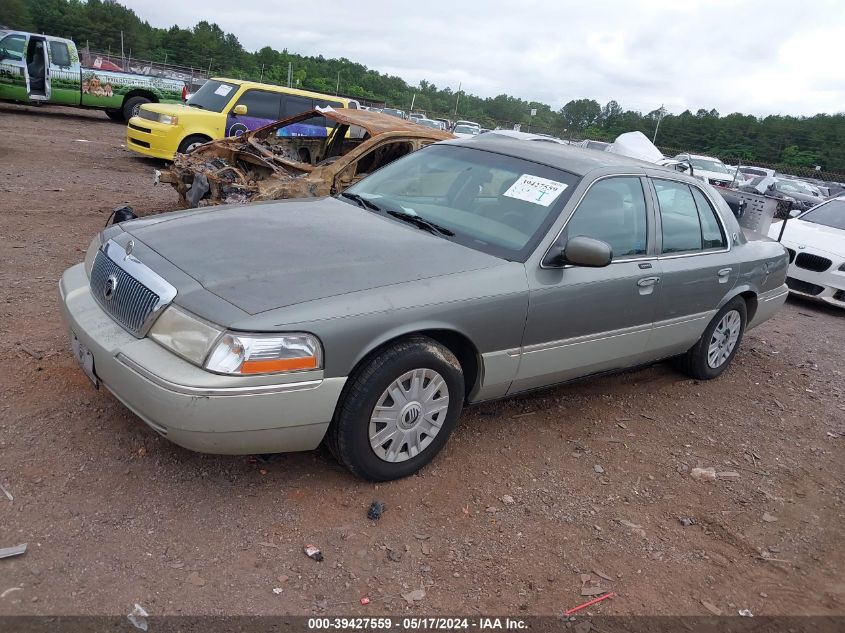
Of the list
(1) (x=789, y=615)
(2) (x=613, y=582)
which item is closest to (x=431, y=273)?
(2) (x=613, y=582)

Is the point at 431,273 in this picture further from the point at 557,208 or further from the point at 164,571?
the point at 164,571

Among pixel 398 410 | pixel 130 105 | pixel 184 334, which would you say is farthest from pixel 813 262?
pixel 130 105

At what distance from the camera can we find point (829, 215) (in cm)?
947

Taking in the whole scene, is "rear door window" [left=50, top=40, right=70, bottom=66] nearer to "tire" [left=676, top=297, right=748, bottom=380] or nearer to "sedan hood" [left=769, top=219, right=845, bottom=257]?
"sedan hood" [left=769, top=219, right=845, bottom=257]

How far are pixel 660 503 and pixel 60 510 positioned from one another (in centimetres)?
289

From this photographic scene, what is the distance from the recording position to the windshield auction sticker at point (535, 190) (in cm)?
386

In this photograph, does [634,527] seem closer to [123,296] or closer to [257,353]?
[257,353]

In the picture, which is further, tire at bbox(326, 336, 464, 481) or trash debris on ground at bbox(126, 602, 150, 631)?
tire at bbox(326, 336, 464, 481)

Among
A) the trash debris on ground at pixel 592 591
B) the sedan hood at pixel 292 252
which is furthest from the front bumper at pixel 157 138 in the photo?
the trash debris on ground at pixel 592 591

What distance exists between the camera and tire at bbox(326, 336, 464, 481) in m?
3.02

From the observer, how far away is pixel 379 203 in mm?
4188

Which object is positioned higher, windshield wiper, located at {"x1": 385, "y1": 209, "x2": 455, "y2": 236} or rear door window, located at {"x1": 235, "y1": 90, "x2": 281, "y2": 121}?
rear door window, located at {"x1": 235, "y1": 90, "x2": 281, "y2": 121}

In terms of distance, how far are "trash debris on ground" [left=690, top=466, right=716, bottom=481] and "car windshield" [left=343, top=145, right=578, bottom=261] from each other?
1.68 m

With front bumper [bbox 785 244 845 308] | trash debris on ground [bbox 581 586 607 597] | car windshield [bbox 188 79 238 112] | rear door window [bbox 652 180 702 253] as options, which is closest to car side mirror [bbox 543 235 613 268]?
rear door window [bbox 652 180 702 253]
